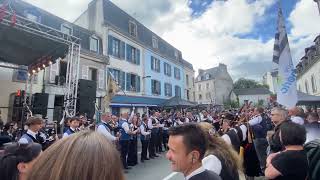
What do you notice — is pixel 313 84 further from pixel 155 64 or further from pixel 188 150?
pixel 188 150

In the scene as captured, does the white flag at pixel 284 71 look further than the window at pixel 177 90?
No

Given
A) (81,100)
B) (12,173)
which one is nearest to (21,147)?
(12,173)

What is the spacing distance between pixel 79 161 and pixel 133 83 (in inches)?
962

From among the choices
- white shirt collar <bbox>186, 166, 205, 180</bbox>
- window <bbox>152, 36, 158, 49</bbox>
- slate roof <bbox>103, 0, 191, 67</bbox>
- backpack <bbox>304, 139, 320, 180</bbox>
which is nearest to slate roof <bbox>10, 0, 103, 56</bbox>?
slate roof <bbox>103, 0, 191, 67</bbox>

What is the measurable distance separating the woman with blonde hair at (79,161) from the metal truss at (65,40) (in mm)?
9317

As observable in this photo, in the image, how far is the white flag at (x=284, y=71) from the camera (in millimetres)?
5195

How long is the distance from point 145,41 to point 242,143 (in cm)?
2366

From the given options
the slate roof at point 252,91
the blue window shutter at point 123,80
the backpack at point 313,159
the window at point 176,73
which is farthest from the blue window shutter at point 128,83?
the slate roof at point 252,91

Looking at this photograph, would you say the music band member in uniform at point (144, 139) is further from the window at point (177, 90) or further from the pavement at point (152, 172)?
the window at point (177, 90)

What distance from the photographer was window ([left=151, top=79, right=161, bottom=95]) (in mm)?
28906

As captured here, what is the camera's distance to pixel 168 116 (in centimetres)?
1494

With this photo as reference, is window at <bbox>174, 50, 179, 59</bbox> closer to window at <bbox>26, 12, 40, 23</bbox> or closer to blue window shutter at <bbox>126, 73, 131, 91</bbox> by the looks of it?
blue window shutter at <bbox>126, 73, 131, 91</bbox>

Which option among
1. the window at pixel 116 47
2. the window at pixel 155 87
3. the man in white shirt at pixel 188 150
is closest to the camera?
the man in white shirt at pixel 188 150

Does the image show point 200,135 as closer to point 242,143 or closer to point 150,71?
point 242,143
